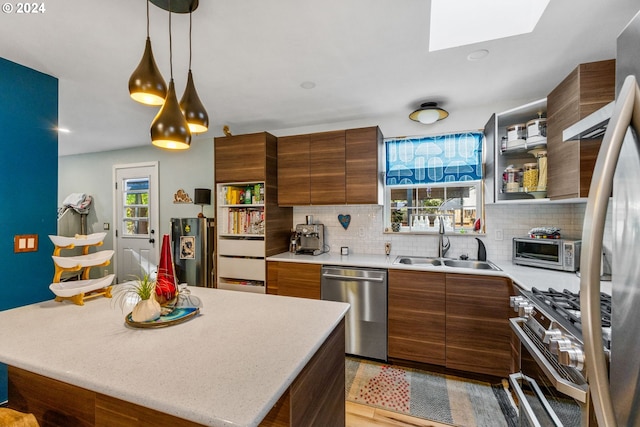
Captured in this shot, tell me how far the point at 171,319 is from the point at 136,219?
4.34 meters

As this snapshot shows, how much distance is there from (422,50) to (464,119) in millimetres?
1325

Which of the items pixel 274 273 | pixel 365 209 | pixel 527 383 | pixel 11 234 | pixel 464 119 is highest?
pixel 464 119

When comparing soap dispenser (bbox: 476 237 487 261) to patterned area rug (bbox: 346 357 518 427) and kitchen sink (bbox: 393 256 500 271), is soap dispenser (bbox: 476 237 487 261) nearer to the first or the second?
kitchen sink (bbox: 393 256 500 271)

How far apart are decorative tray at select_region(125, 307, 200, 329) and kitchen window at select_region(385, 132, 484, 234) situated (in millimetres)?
2456

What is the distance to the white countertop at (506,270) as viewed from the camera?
1905 mm

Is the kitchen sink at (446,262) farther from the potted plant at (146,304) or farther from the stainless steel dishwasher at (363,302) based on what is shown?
the potted plant at (146,304)

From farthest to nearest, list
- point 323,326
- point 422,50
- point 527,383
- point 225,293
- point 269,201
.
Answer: point 269,201 → point 422,50 → point 225,293 → point 527,383 → point 323,326

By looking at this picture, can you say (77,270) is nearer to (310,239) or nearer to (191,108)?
(191,108)

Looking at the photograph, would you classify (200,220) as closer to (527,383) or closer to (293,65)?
(293,65)

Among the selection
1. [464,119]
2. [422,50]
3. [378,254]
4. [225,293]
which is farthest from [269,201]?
[464,119]

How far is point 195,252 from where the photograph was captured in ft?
11.7

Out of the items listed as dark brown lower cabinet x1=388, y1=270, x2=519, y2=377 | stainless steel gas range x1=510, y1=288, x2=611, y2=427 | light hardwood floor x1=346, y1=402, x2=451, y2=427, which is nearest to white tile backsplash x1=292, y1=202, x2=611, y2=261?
dark brown lower cabinet x1=388, y1=270, x2=519, y2=377

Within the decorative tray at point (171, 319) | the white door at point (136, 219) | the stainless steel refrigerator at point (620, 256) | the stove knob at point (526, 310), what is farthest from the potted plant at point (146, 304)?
the white door at point (136, 219)

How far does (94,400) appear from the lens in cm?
96
